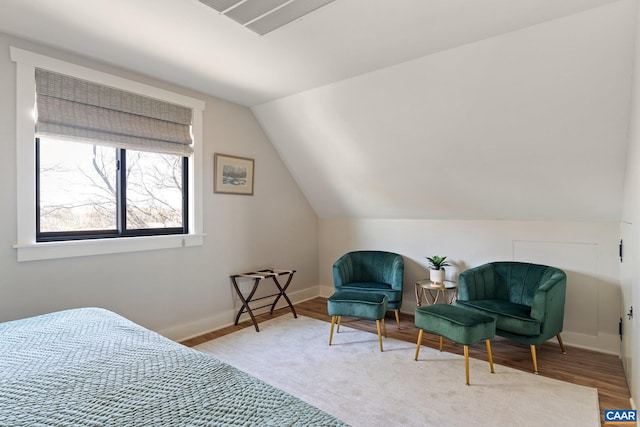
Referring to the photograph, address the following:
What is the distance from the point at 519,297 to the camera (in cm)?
336

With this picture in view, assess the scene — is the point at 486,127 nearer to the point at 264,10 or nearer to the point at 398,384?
the point at 264,10

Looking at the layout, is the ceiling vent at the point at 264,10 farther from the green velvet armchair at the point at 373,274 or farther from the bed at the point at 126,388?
the green velvet armchair at the point at 373,274

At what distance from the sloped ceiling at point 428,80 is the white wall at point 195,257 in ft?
1.23

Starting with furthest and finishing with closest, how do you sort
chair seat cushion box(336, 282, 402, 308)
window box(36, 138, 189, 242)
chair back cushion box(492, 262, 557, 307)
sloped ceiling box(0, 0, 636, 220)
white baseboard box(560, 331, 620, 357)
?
chair seat cushion box(336, 282, 402, 308) < chair back cushion box(492, 262, 557, 307) < white baseboard box(560, 331, 620, 357) < window box(36, 138, 189, 242) < sloped ceiling box(0, 0, 636, 220)

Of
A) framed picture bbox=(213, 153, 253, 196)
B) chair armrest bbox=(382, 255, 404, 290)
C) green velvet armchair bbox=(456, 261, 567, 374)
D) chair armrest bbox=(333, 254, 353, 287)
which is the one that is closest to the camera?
green velvet armchair bbox=(456, 261, 567, 374)

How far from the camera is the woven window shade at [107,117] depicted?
2557mm

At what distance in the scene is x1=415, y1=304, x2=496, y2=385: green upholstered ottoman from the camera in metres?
2.58

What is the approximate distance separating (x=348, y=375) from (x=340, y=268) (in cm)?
158

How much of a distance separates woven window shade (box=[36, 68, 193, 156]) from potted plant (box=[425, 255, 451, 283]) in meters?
2.92

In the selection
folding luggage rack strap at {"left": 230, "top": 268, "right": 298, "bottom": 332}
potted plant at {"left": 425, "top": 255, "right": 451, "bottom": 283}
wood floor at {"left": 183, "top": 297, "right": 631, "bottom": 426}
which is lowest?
wood floor at {"left": 183, "top": 297, "right": 631, "bottom": 426}

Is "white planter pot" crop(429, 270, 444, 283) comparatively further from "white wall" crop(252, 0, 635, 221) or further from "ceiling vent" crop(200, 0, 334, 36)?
"ceiling vent" crop(200, 0, 334, 36)

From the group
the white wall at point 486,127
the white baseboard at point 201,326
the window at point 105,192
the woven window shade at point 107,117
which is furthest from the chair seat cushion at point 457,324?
the woven window shade at point 107,117

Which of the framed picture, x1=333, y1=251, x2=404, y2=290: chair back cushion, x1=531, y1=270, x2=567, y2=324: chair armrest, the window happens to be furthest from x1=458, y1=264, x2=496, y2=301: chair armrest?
the window

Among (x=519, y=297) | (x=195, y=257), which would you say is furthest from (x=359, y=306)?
(x=195, y=257)
